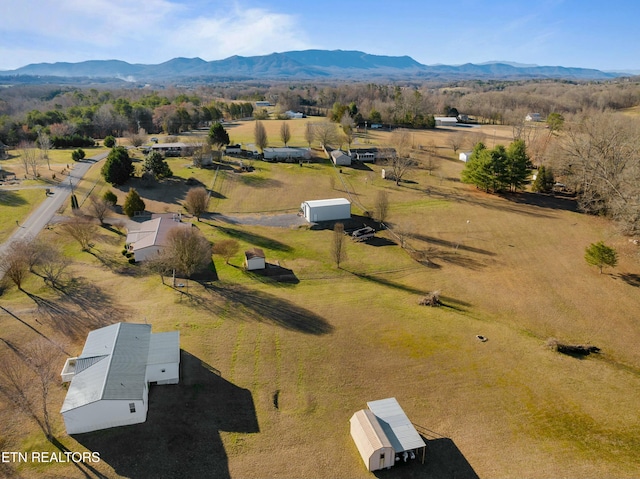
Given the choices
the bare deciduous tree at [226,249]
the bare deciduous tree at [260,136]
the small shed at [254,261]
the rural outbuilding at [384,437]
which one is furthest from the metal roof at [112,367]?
the bare deciduous tree at [260,136]

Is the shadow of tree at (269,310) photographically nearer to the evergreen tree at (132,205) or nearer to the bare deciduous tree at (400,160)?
the evergreen tree at (132,205)

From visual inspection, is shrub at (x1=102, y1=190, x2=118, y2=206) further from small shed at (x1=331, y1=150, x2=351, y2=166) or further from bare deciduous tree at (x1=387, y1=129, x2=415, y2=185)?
bare deciduous tree at (x1=387, y1=129, x2=415, y2=185)

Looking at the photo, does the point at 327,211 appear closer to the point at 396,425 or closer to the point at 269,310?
the point at 269,310

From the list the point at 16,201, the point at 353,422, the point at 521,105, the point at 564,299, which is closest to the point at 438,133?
the point at 521,105

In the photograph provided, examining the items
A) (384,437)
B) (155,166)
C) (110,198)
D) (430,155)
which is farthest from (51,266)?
(430,155)

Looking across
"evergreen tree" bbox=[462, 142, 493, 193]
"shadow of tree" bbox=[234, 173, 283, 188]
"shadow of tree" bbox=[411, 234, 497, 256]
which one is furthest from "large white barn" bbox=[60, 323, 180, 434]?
"evergreen tree" bbox=[462, 142, 493, 193]

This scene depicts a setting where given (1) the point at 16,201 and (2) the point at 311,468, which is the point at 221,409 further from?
(1) the point at 16,201
